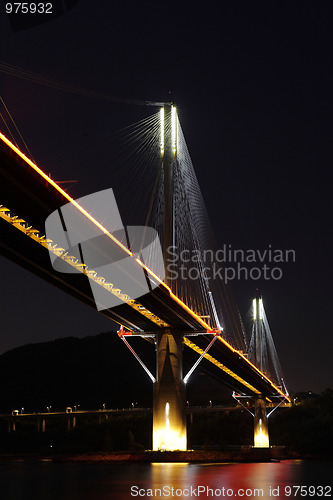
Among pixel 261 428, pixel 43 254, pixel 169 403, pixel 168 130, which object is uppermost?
pixel 168 130

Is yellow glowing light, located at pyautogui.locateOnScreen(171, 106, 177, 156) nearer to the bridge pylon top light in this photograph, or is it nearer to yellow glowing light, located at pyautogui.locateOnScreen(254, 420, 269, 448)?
the bridge pylon top light

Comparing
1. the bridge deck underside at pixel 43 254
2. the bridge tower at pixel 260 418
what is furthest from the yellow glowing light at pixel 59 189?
the bridge tower at pixel 260 418

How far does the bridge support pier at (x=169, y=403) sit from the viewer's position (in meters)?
47.9

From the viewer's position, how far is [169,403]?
158 feet

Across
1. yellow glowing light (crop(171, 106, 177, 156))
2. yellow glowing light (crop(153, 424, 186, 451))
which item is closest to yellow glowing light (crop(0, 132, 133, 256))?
yellow glowing light (crop(171, 106, 177, 156))

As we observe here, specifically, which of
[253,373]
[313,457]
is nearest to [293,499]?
[253,373]

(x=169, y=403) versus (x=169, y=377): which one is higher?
(x=169, y=377)

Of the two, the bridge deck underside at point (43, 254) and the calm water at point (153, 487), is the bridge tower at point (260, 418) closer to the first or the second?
the bridge deck underside at point (43, 254)

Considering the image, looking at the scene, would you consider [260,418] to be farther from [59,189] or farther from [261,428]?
[59,189]

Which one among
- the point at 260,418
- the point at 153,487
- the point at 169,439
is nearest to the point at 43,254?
the point at 153,487

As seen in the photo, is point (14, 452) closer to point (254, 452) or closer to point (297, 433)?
point (297, 433)

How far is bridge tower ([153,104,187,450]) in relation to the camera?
45156 millimetres

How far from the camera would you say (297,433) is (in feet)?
330

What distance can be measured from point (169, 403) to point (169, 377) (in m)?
1.69
